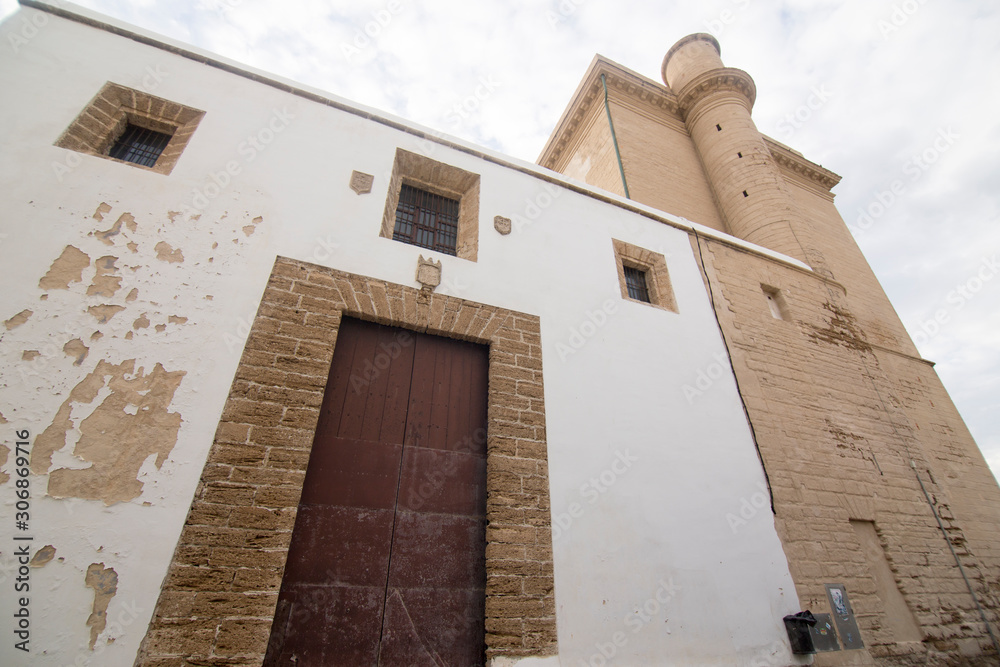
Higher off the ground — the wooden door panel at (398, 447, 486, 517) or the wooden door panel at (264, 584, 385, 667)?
the wooden door panel at (398, 447, 486, 517)

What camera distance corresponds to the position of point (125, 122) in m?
3.99

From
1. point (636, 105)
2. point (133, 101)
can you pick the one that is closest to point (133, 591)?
point (133, 101)

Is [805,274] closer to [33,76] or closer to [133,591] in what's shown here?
[133,591]

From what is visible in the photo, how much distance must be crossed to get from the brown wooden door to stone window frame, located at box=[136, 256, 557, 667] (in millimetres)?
166

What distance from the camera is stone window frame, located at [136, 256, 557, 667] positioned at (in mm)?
2424

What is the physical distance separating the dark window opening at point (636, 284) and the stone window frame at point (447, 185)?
203 centimetres

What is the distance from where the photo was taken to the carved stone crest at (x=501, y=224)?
15.1ft

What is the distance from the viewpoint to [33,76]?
11.8 feet

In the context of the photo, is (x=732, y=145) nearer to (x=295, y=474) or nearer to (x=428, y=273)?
(x=428, y=273)

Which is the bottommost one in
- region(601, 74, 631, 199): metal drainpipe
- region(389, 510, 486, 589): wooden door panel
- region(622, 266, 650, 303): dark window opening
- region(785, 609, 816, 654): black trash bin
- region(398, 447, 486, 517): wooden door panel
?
region(785, 609, 816, 654): black trash bin

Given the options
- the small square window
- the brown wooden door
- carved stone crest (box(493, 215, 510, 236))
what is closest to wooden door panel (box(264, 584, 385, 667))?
the brown wooden door

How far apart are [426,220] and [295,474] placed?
2858 millimetres

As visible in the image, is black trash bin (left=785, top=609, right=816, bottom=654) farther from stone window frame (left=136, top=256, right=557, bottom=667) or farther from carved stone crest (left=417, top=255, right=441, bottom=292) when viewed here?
carved stone crest (left=417, top=255, right=441, bottom=292)

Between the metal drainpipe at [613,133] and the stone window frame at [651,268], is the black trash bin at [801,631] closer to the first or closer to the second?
the stone window frame at [651,268]
